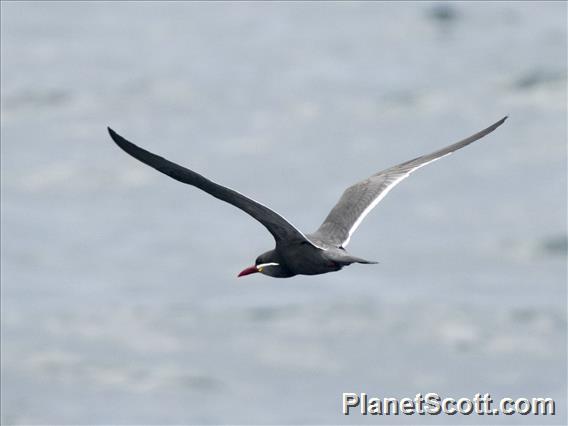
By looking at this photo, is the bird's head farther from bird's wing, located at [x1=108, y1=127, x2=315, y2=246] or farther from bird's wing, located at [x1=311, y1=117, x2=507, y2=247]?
bird's wing, located at [x1=108, y1=127, x2=315, y2=246]

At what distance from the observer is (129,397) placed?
39.2 meters

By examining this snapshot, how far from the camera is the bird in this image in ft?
43.4

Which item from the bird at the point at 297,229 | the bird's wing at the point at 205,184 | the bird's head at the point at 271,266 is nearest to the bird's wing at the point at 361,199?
the bird at the point at 297,229

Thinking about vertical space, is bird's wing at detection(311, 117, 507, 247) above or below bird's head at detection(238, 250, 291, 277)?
above

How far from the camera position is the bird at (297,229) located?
43.4 feet

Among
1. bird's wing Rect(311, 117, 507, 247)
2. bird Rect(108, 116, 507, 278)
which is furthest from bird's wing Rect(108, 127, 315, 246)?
bird's wing Rect(311, 117, 507, 247)

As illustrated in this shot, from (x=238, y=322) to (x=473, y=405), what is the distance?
8733 millimetres

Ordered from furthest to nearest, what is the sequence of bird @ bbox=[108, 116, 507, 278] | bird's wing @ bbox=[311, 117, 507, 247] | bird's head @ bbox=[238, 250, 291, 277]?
bird's wing @ bbox=[311, 117, 507, 247] < bird's head @ bbox=[238, 250, 291, 277] < bird @ bbox=[108, 116, 507, 278]

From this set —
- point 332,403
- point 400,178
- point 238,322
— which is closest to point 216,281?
point 238,322

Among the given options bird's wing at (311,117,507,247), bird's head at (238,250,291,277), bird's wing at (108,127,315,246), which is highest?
bird's wing at (311,117,507,247)

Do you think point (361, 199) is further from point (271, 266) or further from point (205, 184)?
point (205, 184)

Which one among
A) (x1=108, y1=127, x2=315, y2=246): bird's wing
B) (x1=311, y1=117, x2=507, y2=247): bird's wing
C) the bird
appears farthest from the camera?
(x1=311, y1=117, x2=507, y2=247): bird's wing

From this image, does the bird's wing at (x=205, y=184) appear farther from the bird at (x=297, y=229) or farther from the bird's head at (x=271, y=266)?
the bird's head at (x=271, y=266)

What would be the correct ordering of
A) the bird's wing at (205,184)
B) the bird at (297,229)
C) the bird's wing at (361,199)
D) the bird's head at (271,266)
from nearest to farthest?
the bird's wing at (205,184) < the bird at (297,229) < the bird's head at (271,266) < the bird's wing at (361,199)
